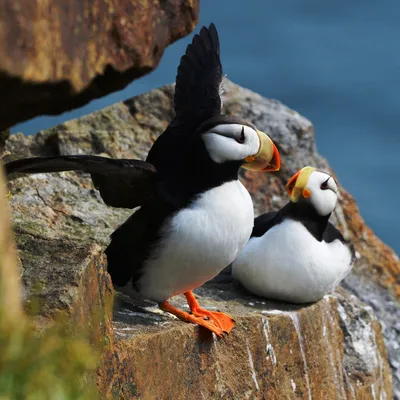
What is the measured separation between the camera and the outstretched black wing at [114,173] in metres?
4.44

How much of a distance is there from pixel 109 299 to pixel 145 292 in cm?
102

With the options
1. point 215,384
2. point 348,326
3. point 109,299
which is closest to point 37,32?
point 109,299

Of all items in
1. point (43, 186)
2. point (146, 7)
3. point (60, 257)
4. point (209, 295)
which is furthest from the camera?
point (43, 186)

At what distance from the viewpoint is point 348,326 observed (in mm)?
7184

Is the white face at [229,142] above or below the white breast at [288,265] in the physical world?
above

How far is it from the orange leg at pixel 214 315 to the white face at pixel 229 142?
2.62ft

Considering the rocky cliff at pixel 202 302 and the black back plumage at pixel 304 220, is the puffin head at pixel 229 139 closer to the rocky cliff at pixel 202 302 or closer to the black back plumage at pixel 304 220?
the rocky cliff at pixel 202 302

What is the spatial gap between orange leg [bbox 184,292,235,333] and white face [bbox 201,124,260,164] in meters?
0.80

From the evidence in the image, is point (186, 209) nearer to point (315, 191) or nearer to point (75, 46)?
point (315, 191)

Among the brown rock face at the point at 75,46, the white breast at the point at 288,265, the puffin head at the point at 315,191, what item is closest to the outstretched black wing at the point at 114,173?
the brown rock face at the point at 75,46

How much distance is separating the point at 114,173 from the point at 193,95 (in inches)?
43.2

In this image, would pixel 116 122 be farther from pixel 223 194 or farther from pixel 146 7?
pixel 146 7

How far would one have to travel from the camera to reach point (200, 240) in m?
5.08

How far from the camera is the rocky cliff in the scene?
162 inches
